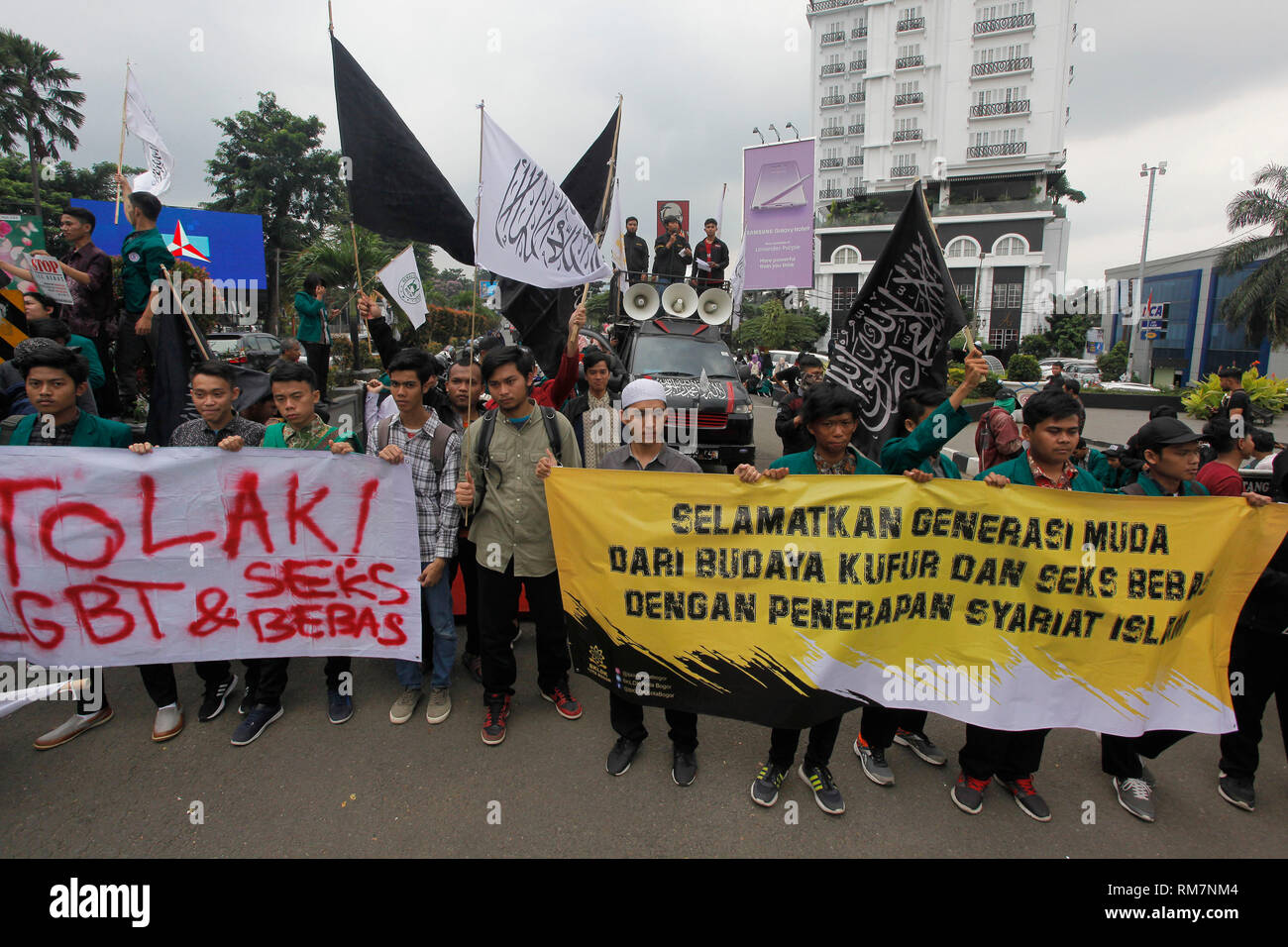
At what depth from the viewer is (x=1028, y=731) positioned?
3.06 m

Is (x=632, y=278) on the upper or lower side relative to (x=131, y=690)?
upper

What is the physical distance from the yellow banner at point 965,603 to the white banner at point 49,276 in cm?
558

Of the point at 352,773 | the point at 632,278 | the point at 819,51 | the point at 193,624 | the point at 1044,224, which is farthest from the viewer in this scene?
the point at 819,51

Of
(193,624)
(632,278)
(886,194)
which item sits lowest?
(193,624)

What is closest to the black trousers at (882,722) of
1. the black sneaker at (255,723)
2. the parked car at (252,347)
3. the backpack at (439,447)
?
the backpack at (439,447)

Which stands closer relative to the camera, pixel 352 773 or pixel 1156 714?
pixel 1156 714

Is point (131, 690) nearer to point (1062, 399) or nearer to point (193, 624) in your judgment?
point (193, 624)

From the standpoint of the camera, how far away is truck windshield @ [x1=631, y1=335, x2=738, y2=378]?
9.59 metres

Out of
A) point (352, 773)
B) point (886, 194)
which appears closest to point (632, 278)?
point (352, 773)

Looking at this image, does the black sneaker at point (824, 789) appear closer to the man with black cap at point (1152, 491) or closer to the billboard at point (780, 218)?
the man with black cap at point (1152, 491)

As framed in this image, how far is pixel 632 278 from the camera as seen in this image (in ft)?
A: 38.1

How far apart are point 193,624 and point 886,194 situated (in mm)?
68579

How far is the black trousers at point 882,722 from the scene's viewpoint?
326 cm

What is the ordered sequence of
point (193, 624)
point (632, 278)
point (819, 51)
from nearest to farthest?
point (193, 624) < point (632, 278) < point (819, 51)
